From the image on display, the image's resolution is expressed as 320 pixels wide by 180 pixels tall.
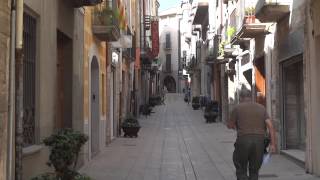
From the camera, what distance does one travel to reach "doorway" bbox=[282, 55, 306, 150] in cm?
1691

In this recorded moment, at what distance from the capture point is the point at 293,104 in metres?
17.3

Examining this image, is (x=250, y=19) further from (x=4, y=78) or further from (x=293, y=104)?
(x=4, y=78)

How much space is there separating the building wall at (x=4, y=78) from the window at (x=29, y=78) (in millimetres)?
1660

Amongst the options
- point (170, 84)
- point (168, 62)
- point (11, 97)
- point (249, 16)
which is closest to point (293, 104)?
point (249, 16)

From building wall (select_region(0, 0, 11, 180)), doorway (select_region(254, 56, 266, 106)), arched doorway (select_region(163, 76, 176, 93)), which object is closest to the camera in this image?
building wall (select_region(0, 0, 11, 180))

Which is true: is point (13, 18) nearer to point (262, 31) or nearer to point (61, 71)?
point (61, 71)

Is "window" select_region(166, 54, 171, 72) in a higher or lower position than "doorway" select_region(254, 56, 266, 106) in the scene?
higher

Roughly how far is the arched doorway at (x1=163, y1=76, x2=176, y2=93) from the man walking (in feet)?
318

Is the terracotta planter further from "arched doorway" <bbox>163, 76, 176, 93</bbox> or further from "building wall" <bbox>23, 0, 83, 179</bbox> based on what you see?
"arched doorway" <bbox>163, 76, 176, 93</bbox>

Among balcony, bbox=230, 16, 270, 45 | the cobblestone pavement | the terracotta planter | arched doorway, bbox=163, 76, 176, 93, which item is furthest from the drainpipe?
arched doorway, bbox=163, 76, 176, 93

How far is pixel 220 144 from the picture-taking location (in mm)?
21969

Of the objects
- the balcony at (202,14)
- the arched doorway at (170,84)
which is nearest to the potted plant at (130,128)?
the balcony at (202,14)

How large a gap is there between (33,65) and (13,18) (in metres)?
2.01

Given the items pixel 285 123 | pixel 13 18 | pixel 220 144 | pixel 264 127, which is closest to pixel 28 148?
pixel 13 18
